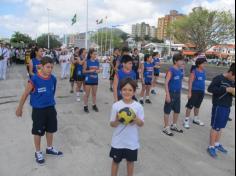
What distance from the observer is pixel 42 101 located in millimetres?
4977

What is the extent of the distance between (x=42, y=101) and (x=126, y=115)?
5.67ft

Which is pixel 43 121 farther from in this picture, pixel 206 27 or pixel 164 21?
pixel 164 21

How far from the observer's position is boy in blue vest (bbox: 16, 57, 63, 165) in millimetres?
4898

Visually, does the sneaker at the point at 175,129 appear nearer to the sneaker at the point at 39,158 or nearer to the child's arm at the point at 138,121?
the sneaker at the point at 39,158

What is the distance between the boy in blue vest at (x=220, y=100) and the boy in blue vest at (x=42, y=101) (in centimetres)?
266

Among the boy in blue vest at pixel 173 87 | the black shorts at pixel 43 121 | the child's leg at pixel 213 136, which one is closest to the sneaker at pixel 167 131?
the boy in blue vest at pixel 173 87

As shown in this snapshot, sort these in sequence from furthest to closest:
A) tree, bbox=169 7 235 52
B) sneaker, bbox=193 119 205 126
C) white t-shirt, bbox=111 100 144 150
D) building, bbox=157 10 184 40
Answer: building, bbox=157 10 184 40 < tree, bbox=169 7 235 52 < sneaker, bbox=193 119 205 126 < white t-shirt, bbox=111 100 144 150

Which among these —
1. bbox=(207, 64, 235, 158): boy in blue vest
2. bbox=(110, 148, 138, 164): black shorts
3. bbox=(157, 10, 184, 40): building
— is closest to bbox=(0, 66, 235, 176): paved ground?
bbox=(207, 64, 235, 158): boy in blue vest

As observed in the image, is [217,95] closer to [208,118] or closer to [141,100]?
[208,118]

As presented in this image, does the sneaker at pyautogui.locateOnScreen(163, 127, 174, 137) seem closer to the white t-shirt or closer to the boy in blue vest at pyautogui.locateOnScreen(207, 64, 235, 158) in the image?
the boy in blue vest at pyautogui.locateOnScreen(207, 64, 235, 158)

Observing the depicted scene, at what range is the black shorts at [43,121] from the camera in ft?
16.3

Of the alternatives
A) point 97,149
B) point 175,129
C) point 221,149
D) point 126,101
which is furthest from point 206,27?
point 126,101

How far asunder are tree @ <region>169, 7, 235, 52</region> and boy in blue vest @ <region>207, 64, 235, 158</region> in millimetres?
52140

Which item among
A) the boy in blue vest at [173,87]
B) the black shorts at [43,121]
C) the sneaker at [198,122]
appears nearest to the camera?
the black shorts at [43,121]
